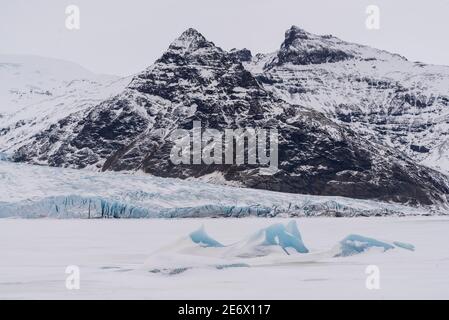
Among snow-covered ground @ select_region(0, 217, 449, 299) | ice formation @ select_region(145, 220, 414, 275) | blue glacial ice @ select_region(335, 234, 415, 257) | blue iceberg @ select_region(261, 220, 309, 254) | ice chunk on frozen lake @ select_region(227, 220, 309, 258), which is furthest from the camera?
blue glacial ice @ select_region(335, 234, 415, 257)

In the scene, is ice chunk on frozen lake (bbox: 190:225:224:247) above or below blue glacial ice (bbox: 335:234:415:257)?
above

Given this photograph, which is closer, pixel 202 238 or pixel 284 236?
pixel 202 238

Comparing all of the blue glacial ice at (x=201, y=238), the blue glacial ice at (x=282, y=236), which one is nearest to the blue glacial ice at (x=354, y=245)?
the blue glacial ice at (x=282, y=236)

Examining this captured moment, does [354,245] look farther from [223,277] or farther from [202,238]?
[223,277]

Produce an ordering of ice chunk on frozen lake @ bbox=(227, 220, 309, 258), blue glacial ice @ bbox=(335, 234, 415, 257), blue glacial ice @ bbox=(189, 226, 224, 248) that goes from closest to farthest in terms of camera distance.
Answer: blue glacial ice @ bbox=(189, 226, 224, 248), ice chunk on frozen lake @ bbox=(227, 220, 309, 258), blue glacial ice @ bbox=(335, 234, 415, 257)

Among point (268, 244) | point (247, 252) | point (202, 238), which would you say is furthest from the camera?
point (268, 244)

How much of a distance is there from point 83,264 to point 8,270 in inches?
123

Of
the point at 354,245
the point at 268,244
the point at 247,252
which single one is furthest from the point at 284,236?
the point at 354,245

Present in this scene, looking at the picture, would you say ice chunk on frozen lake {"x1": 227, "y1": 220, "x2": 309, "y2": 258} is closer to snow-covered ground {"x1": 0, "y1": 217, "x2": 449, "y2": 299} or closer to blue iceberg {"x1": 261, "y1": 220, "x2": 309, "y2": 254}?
blue iceberg {"x1": 261, "y1": 220, "x2": 309, "y2": 254}

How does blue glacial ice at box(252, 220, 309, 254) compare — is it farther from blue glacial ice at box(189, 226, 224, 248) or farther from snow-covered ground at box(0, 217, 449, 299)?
blue glacial ice at box(189, 226, 224, 248)

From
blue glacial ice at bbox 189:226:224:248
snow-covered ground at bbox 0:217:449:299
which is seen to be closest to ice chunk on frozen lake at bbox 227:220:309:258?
blue glacial ice at bbox 189:226:224:248

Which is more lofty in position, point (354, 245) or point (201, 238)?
point (201, 238)

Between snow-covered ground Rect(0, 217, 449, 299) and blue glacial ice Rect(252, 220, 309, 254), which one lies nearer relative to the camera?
snow-covered ground Rect(0, 217, 449, 299)
